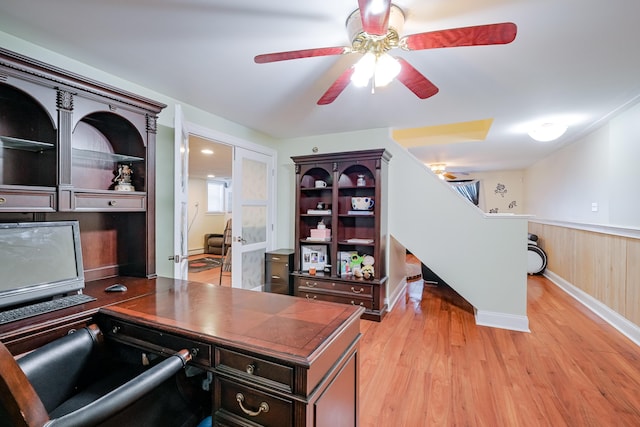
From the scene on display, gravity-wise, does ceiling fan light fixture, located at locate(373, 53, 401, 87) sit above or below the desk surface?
above

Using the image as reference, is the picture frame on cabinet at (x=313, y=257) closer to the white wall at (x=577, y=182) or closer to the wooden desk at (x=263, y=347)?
the wooden desk at (x=263, y=347)

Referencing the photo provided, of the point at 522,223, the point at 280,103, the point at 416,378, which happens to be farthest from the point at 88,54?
the point at 522,223

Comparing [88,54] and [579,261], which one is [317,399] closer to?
[88,54]

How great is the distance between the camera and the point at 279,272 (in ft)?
12.8

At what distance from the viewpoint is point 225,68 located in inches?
85.4

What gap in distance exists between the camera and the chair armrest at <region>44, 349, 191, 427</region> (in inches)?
30.0

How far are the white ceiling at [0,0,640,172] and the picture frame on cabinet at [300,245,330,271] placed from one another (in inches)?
64.0

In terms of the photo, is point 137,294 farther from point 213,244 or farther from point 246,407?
point 213,244

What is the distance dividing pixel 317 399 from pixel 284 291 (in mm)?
2868

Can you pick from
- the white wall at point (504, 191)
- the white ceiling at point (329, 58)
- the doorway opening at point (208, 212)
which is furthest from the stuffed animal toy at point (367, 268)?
the white wall at point (504, 191)

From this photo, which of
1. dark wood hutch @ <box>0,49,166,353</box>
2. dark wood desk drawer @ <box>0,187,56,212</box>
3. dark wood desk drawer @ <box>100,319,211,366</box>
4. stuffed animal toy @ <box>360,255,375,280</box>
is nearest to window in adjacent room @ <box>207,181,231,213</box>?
stuffed animal toy @ <box>360,255,375,280</box>

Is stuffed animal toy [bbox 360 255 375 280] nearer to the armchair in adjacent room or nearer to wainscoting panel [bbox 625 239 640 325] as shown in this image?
wainscoting panel [bbox 625 239 640 325]

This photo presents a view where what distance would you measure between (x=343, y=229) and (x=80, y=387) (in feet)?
9.61

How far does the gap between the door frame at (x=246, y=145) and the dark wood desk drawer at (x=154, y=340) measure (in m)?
0.86
